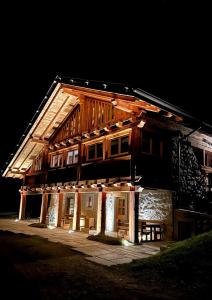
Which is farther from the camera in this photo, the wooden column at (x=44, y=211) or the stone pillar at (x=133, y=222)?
the wooden column at (x=44, y=211)

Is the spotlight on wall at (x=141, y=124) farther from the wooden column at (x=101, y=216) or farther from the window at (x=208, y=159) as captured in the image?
the window at (x=208, y=159)

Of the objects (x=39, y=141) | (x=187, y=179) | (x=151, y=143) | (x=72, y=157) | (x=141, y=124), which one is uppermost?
(x=39, y=141)

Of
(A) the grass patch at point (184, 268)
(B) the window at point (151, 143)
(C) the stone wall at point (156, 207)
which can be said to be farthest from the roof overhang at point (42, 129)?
(A) the grass patch at point (184, 268)

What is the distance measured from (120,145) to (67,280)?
29.0 feet

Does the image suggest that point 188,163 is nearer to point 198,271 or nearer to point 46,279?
point 198,271

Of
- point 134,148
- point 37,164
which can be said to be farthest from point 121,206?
point 37,164

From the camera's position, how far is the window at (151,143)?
13.5m

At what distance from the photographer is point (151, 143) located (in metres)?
13.6

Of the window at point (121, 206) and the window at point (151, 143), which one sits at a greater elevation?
the window at point (151, 143)

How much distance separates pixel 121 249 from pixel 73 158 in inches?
355

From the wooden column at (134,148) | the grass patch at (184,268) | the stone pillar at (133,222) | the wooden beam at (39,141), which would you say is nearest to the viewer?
the grass patch at (184,268)

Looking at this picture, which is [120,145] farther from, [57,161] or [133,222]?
[57,161]

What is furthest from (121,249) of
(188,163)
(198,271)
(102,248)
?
(188,163)

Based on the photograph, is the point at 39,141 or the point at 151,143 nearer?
the point at 151,143
